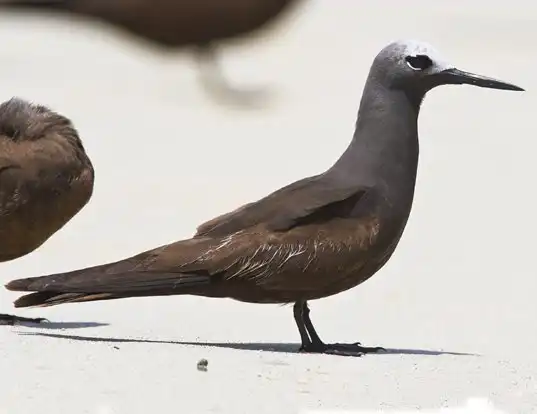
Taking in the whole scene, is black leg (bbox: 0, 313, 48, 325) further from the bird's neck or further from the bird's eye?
the bird's eye

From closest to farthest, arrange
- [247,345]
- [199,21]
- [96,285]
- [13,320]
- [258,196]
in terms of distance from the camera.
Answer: [96,285]
[247,345]
[13,320]
[258,196]
[199,21]

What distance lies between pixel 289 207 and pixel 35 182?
1116 millimetres

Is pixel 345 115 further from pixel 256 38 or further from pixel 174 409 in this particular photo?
pixel 174 409

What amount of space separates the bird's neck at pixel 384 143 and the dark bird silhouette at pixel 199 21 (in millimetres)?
8107

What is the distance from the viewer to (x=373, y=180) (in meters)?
5.66

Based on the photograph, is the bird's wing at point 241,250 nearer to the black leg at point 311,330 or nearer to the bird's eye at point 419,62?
the black leg at point 311,330

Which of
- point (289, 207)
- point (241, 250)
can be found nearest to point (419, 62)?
point (289, 207)

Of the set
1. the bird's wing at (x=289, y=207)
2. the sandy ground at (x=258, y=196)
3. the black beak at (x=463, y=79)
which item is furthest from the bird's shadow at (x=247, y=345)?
→ the black beak at (x=463, y=79)

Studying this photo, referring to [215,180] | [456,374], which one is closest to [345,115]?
[215,180]

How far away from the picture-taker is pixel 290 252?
550 cm

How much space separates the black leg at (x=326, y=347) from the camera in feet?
18.3

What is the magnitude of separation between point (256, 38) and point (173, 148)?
14.6ft

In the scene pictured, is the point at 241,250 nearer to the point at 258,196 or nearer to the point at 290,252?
the point at 290,252

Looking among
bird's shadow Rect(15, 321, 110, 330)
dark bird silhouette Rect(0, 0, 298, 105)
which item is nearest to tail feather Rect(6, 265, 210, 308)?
bird's shadow Rect(15, 321, 110, 330)
